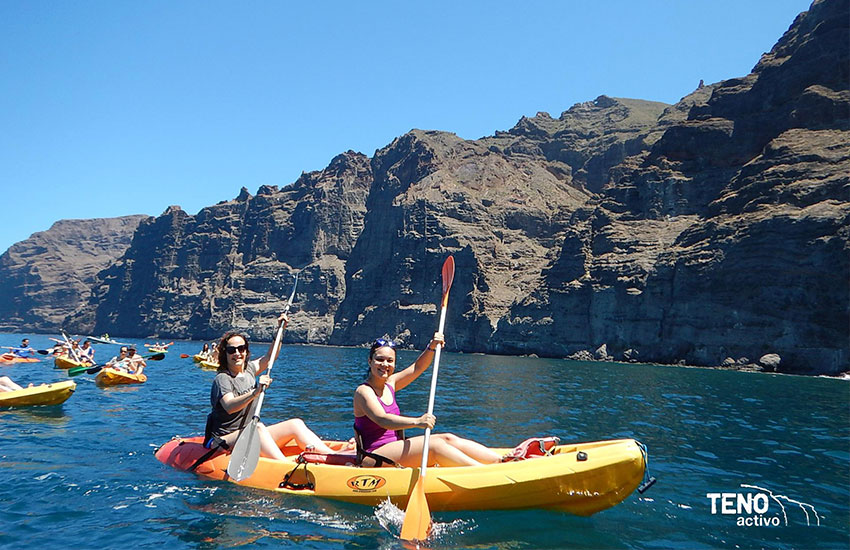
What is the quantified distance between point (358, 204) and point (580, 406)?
15701cm

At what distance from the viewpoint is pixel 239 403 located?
7.76 metres

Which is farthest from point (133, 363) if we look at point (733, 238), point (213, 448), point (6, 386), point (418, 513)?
point (733, 238)

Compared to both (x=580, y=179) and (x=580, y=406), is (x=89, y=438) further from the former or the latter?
(x=580, y=179)

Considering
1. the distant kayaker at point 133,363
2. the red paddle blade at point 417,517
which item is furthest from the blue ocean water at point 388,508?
the distant kayaker at point 133,363

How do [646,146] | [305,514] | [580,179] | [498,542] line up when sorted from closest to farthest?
[498,542] → [305,514] → [646,146] → [580,179]

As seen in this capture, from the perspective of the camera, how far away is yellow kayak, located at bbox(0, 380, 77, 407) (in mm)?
15195

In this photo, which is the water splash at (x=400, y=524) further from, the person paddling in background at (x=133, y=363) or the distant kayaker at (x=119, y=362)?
the person paddling in background at (x=133, y=363)

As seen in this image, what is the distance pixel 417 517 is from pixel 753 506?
5.30 metres

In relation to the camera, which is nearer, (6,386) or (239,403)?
(239,403)

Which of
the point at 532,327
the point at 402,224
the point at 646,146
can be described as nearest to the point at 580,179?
the point at 646,146

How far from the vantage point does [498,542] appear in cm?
638

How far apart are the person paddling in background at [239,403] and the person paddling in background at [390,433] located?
1.45 meters

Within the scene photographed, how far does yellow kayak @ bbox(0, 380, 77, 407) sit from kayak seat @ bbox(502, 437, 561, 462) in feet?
45.1

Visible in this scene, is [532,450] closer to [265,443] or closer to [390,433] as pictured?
[390,433]
